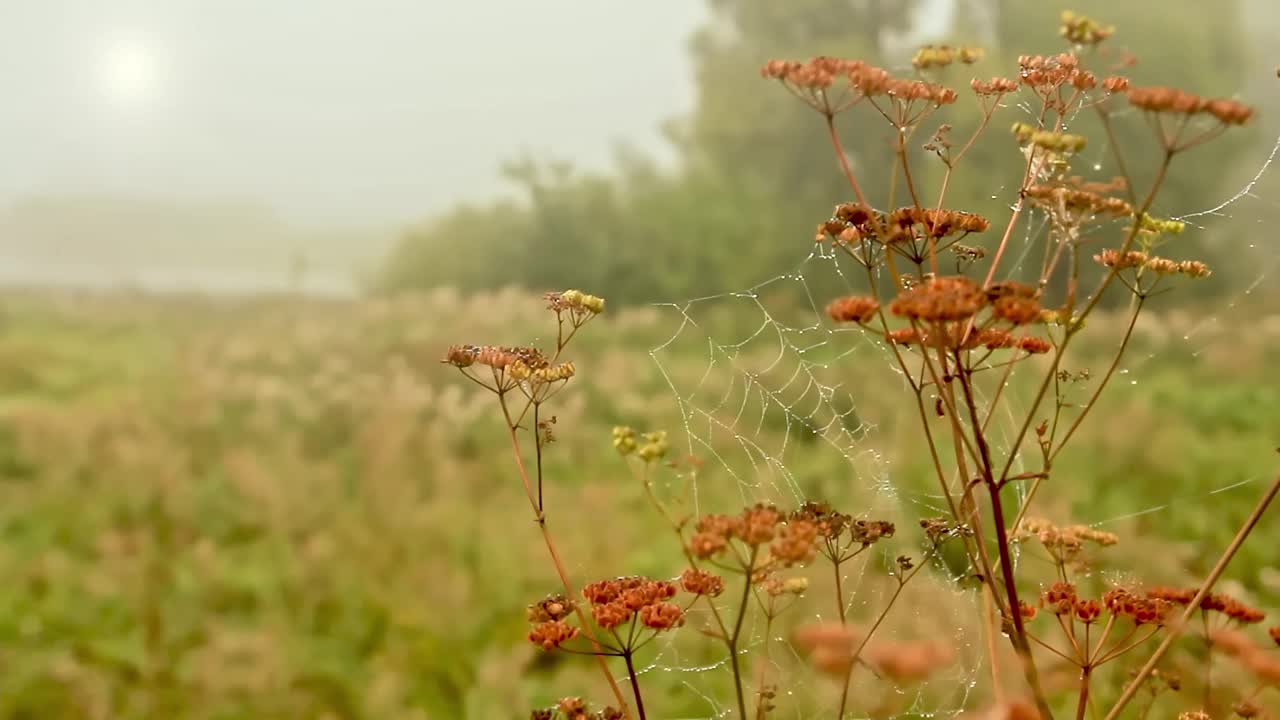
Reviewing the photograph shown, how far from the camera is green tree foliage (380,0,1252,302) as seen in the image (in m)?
14.5

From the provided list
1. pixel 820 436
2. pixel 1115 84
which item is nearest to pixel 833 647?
pixel 1115 84

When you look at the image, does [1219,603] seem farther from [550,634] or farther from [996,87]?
[550,634]

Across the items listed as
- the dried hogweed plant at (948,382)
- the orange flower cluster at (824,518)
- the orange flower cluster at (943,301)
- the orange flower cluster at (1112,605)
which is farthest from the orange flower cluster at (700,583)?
the orange flower cluster at (1112,605)

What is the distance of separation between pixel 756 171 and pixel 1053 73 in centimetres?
1577

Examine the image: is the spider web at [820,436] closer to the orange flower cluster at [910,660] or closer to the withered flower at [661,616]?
the withered flower at [661,616]

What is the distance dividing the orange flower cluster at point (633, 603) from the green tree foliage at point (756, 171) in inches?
513

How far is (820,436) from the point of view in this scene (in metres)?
3.49

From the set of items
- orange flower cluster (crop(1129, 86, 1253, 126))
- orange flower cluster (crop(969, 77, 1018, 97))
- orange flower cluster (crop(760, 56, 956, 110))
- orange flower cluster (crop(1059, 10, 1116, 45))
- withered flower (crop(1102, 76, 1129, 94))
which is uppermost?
orange flower cluster (crop(969, 77, 1018, 97))

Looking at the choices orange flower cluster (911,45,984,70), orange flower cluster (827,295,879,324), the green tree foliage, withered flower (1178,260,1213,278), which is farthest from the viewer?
the green tree foliage

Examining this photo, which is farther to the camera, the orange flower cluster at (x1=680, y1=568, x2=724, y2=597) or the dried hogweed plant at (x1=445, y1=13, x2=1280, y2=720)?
the orange flower cluster at (x1=680, y1=568, x2=724, y2=597)

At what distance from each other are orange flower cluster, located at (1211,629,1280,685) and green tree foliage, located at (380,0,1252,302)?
509 inches

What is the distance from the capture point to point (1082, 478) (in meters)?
6.42

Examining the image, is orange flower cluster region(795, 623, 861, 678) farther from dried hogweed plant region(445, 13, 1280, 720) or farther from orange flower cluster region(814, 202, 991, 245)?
orange flower cluster region(814, 202, 991, 245)

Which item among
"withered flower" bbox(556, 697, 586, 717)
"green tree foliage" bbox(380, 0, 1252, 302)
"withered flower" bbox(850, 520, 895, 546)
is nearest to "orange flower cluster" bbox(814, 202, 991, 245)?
"withered flower" bbox(850, 520, 895, 546)
